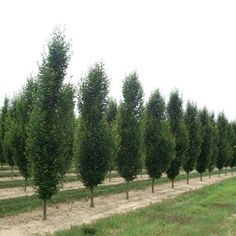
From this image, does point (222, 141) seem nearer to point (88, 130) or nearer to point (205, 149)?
point (205, 149)

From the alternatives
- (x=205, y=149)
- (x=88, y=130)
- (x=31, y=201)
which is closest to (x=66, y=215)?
(x=31, y=201)

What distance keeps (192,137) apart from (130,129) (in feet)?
56.1

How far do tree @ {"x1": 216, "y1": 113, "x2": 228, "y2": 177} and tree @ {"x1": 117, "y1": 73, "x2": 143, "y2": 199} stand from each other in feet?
104

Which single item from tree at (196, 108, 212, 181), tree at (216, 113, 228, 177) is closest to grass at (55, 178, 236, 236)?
tree at (196, 108, 212, 181)

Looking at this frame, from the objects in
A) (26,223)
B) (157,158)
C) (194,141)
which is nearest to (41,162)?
(26,223)

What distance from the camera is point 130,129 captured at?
32062 mm

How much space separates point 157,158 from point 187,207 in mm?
11264

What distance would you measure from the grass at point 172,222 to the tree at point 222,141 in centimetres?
3475

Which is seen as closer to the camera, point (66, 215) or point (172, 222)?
point (172, 222)

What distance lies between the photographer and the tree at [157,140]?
35781mm

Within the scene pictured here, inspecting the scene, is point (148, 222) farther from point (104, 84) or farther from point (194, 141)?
point (194, 141)

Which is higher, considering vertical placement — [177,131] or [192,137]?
[177,131]

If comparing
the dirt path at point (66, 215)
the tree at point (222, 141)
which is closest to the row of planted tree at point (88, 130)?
the dirt path at point (66, 215)

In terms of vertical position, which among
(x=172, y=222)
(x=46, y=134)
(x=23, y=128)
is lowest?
(x=172, y=222)
